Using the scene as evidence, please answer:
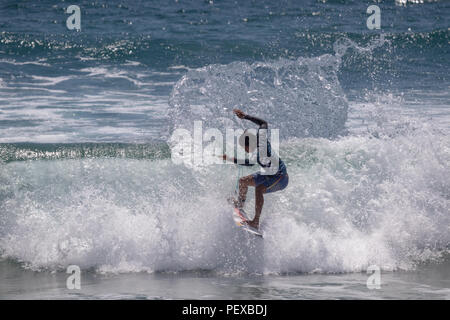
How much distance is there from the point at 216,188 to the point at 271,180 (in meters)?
1.19

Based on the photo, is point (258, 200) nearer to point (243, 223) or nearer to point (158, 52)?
point (243, 223)

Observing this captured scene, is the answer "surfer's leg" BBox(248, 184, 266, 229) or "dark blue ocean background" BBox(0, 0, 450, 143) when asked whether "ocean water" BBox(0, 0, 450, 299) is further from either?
"surfer's leg" BBox(248, 184, 266, 229)

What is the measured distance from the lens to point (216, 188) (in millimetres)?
9055

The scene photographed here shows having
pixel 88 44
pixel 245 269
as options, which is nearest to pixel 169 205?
pixel 245 269

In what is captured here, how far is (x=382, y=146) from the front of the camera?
1014 centimetres

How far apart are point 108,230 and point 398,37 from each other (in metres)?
14.8

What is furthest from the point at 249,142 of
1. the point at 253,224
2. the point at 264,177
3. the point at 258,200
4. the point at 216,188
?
the point at 216,188

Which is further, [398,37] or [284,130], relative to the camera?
[398,37]

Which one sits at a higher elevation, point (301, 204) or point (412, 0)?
point (412, 0)

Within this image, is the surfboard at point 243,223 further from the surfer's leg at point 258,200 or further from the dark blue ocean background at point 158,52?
the dark blue ocean background at point 158,52

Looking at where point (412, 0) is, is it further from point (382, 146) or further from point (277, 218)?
point (277, 218)

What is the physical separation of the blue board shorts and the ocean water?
0.58 metres

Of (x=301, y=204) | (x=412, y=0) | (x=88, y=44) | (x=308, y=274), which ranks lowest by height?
(x=308, y=274)

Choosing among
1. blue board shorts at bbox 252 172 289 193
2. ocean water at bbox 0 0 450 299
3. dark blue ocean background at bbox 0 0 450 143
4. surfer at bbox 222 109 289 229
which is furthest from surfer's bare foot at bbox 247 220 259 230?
dark blue ocean background at bbox 0 0 450 143
